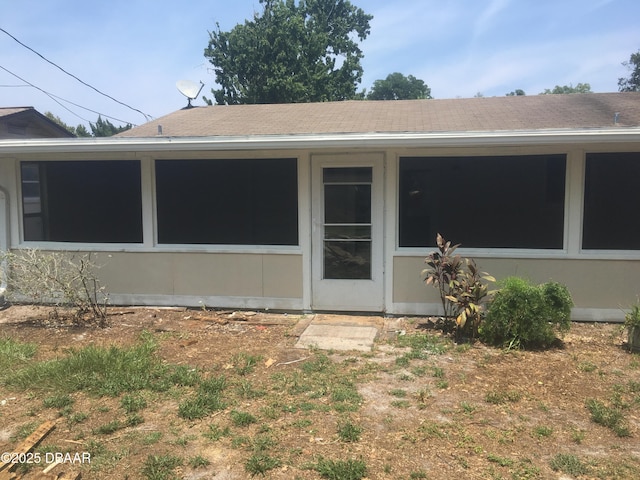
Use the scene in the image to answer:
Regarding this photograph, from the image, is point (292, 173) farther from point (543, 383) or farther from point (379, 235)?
point (543, 383)

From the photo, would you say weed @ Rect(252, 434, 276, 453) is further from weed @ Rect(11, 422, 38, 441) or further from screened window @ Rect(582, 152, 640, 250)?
screened window @ Rect(582, 152, 640, 250)

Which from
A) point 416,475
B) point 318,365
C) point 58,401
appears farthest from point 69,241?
point 416,475

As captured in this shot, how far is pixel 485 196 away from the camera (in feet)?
19.3

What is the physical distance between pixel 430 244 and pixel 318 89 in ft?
57.7

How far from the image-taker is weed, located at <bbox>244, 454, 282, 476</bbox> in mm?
2773

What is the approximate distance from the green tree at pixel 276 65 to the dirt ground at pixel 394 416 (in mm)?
17647

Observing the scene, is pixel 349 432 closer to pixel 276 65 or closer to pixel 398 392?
pixel 398 392

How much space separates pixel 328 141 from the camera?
5566mm

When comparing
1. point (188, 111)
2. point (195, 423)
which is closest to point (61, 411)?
point (195, 423)

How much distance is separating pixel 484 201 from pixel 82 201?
219 inches

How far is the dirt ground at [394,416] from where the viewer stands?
112 inches

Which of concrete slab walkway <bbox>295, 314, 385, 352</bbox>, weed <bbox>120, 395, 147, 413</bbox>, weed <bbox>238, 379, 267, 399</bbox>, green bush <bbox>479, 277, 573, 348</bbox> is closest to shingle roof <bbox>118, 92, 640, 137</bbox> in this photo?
green bush <bbox>479, 277, 573, 348</bbox>

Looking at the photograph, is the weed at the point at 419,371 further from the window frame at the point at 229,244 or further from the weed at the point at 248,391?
the window frame at the point at 229,244

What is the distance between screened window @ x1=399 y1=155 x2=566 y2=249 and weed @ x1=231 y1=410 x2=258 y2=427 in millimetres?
3300
